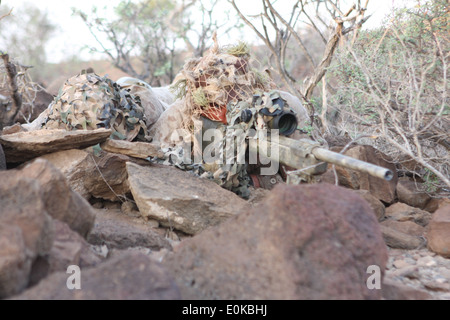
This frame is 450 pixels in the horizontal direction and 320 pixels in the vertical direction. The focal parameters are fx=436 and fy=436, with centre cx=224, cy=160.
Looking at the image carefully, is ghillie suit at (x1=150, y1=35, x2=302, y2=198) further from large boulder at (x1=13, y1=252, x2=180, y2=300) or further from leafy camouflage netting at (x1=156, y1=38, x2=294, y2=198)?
large boulder at (x1=13, y1=252, x2=180, y2=300)

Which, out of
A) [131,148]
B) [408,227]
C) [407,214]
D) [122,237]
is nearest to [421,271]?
[408,227]

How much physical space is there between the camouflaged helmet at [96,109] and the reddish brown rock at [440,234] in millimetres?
2975

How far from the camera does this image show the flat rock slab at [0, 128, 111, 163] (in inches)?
149

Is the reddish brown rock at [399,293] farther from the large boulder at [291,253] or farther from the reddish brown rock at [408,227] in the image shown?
the reddish brown rock at [408,227]

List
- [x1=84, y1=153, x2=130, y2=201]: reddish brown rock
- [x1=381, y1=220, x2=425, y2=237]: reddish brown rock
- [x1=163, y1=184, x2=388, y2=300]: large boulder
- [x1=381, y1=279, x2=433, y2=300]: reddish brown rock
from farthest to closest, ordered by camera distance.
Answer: [x1=84, y1=153, x2=130, y2=201]: reddish brown rock, [x1=381, y1=220, x2=425, y2=237]: reddish brown rock, [x1=381, y1=279, x2=433, y2=300]: reddish brown rock, [x1=163, y1=184, x2=388, y2=300]: large boulder

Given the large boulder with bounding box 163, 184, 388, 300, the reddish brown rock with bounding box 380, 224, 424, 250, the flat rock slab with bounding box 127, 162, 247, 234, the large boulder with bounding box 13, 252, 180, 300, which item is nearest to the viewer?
the large boulder with bounding box 13, 252, 180, 300

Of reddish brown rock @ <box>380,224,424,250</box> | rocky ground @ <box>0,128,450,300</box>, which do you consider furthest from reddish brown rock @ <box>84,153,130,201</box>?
reddish brown rock @ <box>380,224,424,250</box>

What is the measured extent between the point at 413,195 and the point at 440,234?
1.00 m

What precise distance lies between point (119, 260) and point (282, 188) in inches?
32.8

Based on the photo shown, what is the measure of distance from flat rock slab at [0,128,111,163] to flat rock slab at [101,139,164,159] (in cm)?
8

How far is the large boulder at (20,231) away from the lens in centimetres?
182

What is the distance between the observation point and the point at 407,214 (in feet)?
12.8

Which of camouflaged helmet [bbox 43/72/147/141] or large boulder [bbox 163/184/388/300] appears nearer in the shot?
large boulder [bbox 163/184/388/300]

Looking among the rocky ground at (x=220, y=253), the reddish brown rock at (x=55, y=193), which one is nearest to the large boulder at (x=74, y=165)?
the rocky ground at (x=220, y=253)
